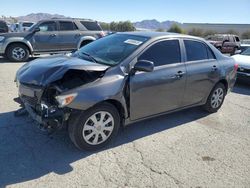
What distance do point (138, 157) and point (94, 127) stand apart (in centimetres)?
77

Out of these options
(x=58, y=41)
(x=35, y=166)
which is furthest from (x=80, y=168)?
(x=58, y=41)

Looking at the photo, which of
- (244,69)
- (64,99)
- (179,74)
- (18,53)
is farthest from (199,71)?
(18,53)

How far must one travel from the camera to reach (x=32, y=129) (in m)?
4.60

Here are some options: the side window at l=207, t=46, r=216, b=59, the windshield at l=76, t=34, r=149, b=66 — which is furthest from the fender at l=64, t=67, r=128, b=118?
the side window at l=207, t=46, r=216, b=59

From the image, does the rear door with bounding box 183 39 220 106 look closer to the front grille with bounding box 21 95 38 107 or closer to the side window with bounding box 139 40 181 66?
the side window with bounding box 139 40 181 66

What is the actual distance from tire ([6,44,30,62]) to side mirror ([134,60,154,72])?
28.5 feet

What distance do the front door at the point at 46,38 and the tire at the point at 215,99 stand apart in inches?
320

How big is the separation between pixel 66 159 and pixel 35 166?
417mm

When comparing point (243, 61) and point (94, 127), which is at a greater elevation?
point (243, 61)

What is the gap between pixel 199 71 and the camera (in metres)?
5.29

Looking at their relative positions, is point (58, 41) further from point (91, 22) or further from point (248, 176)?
point (248, 176)

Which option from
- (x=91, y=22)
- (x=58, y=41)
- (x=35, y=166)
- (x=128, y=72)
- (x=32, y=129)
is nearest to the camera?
(x=35, y=166)

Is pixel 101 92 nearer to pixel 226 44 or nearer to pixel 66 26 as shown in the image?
pixel 66 26

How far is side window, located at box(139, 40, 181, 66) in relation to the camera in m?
4.53
